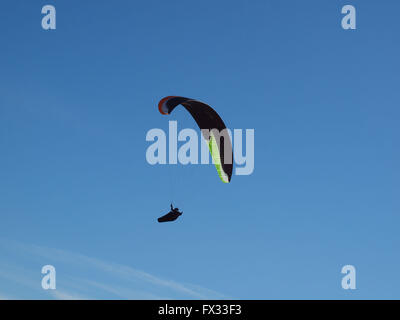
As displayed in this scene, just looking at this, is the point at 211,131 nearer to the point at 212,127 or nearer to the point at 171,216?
the point at 212,127

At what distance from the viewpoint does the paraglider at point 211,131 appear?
109 ft

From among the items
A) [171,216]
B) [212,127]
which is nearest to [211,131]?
[212,127]

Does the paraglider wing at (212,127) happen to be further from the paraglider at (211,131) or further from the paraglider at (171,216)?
the paraglider at (171,216)

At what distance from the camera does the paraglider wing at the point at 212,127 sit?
33281 millimetres

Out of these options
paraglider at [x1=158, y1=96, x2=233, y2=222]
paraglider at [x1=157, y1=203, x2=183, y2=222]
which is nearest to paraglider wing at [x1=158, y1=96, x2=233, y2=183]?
paraglider at [x1=158, y1=96, x2=233, y2=222]

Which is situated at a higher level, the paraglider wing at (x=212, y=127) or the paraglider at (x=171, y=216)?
the paraglider wing at (x=212, y=127)

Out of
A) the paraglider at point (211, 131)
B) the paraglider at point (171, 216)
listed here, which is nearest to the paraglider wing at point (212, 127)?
the paraglider at point (211, 131)

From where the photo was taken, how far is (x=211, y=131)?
3544cm

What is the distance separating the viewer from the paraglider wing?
33.3 m
